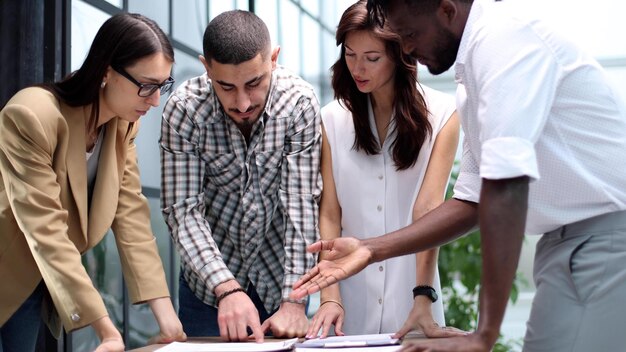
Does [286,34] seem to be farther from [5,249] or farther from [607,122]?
[607,122]

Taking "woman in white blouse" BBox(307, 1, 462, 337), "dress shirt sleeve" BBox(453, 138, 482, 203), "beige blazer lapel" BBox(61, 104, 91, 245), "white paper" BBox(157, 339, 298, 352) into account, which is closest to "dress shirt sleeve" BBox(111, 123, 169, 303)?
"beige blazer lapel" BBox(61, 104, 91, 245)

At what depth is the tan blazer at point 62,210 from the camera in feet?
6.02

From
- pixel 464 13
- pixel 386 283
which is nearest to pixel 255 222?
pixel 386 283

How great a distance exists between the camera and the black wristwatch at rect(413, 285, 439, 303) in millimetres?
2098

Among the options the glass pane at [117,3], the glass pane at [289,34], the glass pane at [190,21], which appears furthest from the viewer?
the glass pane at [289,34]

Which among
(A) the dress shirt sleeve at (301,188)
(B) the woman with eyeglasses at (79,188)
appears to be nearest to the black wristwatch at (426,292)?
(A) the dress shirt sleeve at (301,188)

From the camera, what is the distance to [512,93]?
1310 millimetres

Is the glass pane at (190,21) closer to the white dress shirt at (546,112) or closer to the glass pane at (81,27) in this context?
the glass pane at (81,27)

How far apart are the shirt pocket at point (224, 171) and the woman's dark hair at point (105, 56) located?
11.6 inches

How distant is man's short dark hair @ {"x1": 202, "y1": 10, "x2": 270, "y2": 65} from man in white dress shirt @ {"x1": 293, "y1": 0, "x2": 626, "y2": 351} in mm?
612

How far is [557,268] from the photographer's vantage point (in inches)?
57.5

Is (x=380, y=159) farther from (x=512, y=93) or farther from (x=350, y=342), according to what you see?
(x=512, y=93)

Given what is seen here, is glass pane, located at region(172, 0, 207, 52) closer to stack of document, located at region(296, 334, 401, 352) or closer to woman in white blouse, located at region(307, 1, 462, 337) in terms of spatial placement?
woman in white blouse, located at region(307, 1, 462, 337)

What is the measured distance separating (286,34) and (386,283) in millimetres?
3184
